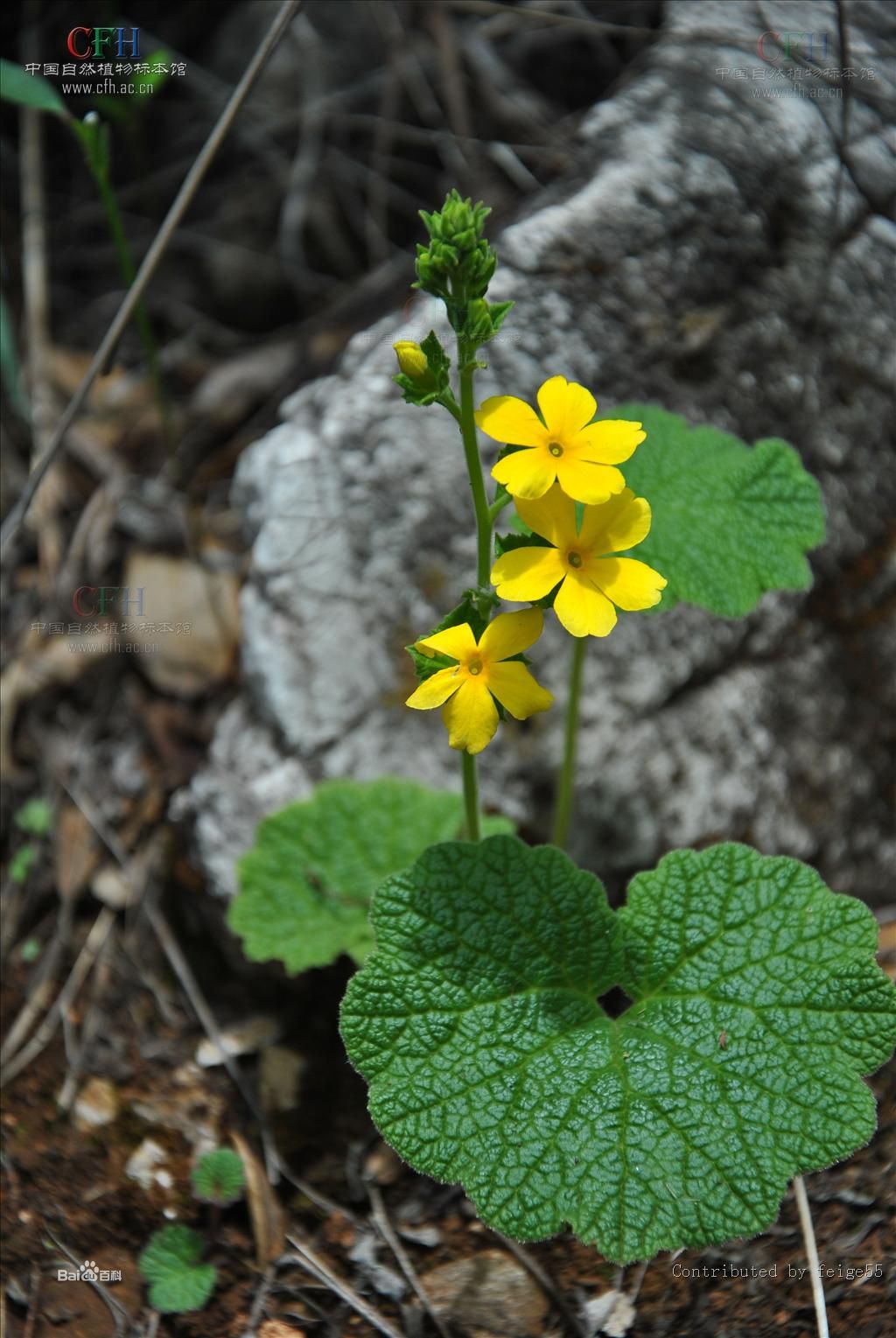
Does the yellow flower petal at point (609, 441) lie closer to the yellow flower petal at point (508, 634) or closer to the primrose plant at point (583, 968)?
the primrose plant at point (583, 968)

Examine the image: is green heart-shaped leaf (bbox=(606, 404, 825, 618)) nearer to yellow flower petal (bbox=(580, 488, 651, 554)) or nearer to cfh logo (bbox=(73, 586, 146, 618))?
yellow flower petal (bbox=(580, 488, 651, 554))

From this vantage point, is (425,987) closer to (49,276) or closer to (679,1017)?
(679,1017)

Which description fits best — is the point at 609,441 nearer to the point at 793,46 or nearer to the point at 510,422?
the point at 510,422

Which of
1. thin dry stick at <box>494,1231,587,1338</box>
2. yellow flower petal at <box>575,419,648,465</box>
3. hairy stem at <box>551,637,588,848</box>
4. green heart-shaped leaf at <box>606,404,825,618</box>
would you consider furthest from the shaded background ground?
yellow flower petal at <box>575,419,648,465</box>

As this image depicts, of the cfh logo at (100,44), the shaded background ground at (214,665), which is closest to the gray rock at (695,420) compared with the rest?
the shaded background ground at (214,665)

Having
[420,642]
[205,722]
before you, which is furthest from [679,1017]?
[205,722]

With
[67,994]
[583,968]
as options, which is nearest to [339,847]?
[583,968]

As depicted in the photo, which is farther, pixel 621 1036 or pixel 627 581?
pixel 621 1036
